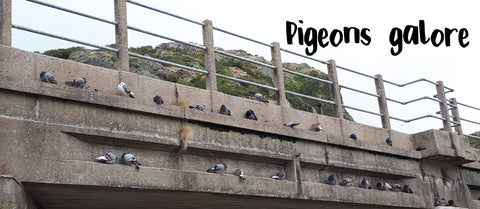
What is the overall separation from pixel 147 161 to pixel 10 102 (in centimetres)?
225

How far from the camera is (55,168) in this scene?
7.66m

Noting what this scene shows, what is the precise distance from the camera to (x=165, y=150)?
9.33 meters

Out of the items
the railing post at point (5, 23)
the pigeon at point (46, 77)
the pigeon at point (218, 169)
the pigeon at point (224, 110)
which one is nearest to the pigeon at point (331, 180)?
the pigeon at point (224, 110)

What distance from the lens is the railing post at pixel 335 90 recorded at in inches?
496

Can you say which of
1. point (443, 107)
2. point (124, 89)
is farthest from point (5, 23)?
point (443, 107)

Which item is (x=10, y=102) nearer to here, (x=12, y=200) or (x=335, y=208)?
(x=12, y=200)

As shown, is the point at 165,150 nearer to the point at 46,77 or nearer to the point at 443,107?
the point at 46,77

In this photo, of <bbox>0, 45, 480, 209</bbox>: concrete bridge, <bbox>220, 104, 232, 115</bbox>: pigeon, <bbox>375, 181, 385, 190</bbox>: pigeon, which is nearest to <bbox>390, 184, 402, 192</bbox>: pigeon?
<bbox>0, 45, 480, 209</bbox>: concrete bridge

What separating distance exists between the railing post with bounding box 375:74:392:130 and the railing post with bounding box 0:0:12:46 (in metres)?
8.29

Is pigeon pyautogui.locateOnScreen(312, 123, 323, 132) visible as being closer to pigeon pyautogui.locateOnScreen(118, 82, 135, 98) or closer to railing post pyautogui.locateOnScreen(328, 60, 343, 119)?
railing post pyautogui.locateOnScreen(328, 60, 343, 119)

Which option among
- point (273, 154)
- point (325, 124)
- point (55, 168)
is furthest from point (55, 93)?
point (325, 124)

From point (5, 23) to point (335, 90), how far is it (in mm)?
6838

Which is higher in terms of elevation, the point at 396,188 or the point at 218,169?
the point at 218,169

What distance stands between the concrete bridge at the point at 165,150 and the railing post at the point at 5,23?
167 millimetres
